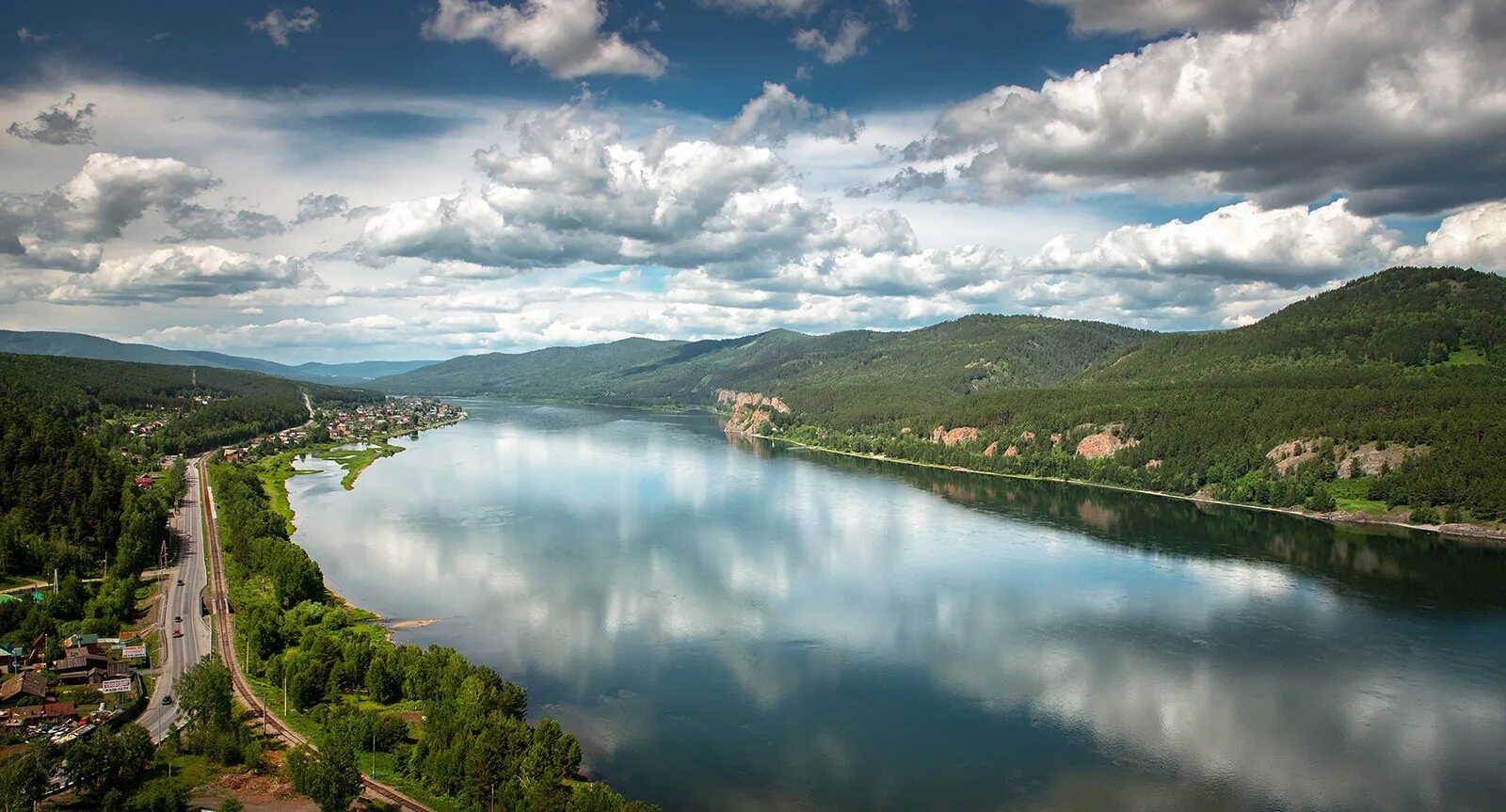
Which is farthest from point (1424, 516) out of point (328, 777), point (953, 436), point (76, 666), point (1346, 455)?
point (76, 666)

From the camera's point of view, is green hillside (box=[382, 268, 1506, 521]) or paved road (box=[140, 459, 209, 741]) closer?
paved road (box=[140, 459, 209, 741])

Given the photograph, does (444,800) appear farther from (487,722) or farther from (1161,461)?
(1161,461)

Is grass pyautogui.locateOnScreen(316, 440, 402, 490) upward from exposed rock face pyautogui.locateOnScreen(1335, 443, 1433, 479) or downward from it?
downward

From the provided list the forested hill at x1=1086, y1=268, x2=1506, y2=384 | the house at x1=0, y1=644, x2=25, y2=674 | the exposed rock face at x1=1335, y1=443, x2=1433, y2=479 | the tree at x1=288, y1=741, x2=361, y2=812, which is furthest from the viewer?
the forested hill at x1=1086, y1=268, x2=1506, y2=384

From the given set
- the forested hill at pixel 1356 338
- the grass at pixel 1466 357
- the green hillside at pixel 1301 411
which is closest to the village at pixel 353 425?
the green hillside at pixel 1301 411

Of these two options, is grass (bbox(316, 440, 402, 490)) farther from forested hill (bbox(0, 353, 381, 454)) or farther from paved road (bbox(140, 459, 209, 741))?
paved road (bbox(140, 459, 209, 741))

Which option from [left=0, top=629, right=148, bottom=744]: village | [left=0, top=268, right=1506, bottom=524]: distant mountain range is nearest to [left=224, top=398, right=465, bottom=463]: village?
[left=0, top=268, right=1506, bottom=524]: distant mountain range
